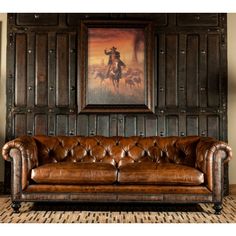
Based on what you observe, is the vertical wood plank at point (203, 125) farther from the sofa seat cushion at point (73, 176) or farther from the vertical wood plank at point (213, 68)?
the sofa seat cushion at point (73, 176)

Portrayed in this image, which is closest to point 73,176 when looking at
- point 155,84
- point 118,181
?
point 118,181

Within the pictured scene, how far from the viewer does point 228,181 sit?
14.6 feet

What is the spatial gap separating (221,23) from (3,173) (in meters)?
3.09

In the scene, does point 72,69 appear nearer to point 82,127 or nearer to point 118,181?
point 82,127

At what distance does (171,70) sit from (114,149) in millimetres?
1186

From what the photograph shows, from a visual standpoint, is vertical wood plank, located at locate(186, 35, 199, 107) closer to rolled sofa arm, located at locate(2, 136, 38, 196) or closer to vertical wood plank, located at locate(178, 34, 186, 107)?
vertical wood plank, located at locate(178, 34, 186, 107)

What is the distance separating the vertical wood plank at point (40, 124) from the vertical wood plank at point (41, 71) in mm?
150

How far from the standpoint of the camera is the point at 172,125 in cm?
444

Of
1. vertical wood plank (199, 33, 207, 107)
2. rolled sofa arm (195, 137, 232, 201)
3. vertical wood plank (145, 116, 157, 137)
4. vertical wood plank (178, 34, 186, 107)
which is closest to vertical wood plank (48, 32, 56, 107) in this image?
vertical wood plank (145, 116, 157, 137)

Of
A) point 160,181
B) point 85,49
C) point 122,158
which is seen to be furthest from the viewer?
point 85,49

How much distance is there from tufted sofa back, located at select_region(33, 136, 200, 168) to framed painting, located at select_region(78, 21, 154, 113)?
506 millimetres
